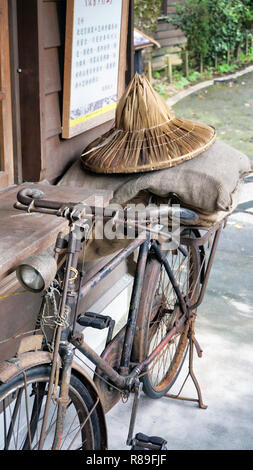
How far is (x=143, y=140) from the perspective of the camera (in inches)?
131

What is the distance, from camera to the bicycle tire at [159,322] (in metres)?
2.98

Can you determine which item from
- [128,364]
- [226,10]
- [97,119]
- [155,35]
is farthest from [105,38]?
[226,10]

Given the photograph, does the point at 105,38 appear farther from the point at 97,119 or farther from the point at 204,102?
the point at 204,102

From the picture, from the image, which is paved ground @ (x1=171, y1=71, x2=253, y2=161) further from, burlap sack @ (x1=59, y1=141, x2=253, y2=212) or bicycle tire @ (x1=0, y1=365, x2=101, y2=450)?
bicycle tire @ (x1=0, y1=365, x2=101, y2=450)

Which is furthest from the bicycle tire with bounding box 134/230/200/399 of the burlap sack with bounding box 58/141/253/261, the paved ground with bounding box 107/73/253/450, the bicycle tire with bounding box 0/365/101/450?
the bicycle tire with bounding box 0/365/101/450

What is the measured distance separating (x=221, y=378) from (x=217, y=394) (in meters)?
0.17

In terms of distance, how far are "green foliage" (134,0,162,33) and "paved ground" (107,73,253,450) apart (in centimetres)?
731

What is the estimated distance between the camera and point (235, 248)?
19.4ft

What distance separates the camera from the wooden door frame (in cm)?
289

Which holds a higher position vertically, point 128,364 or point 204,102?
point 204,102

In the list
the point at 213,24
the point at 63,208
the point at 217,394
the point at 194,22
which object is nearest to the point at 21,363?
the point at 63,208

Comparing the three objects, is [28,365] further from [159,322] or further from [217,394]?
[217,394]

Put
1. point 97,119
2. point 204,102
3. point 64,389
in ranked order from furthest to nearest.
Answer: point 204,102 → point 97,119 → point 64,389

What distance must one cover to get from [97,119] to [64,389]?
2109 mm
